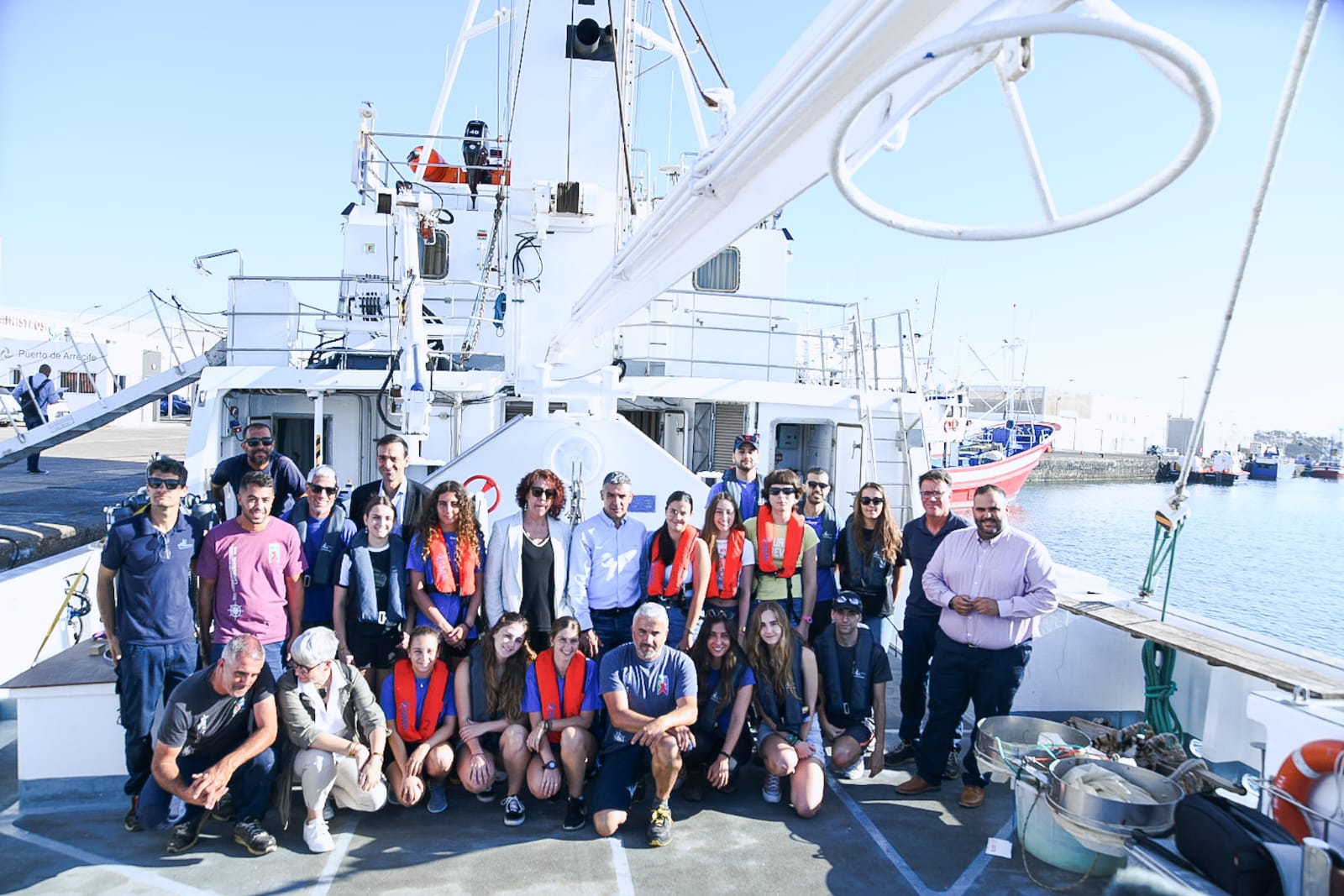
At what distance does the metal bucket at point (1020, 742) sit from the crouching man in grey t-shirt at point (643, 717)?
151cm

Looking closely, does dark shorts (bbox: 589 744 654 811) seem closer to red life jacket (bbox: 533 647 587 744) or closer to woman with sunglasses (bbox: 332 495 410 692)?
red life jacket (bbox: 533 647 587 744)

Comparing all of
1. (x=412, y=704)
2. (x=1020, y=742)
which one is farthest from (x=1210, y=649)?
(x=412, y=704)

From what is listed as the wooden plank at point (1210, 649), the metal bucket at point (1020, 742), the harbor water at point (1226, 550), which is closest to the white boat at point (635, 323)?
the wooden plank at point (1210, 649)

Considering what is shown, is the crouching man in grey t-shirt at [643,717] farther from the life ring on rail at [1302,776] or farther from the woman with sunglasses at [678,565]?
the life ring on rail at [1302,776]

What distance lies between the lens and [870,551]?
5.32 m

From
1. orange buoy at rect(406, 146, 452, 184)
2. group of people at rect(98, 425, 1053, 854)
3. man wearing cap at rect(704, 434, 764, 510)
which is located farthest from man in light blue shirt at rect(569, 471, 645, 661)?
orange buoy at rect(406, 146, 452, 184)

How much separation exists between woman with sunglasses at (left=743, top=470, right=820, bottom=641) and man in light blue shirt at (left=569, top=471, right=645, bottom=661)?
2.53ft

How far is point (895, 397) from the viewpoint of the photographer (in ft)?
30.2

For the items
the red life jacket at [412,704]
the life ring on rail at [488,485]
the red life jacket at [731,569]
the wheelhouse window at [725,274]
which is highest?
the wheelhouse window at [725,274]

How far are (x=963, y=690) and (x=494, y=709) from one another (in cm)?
254

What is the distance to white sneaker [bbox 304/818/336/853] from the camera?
3.98m

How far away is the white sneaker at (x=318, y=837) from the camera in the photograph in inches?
157

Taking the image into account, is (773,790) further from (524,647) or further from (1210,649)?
(1210,649)

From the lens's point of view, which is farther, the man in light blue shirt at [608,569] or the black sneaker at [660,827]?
the man in light blue shirt at [608,569]
